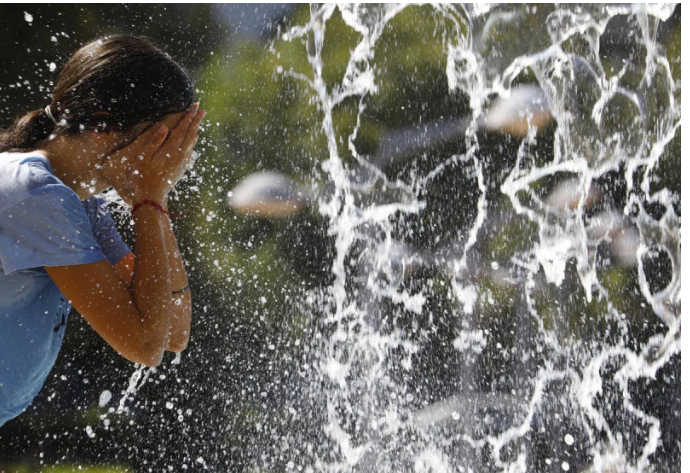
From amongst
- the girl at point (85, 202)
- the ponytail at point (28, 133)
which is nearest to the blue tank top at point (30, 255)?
the girl at point (85, 202)

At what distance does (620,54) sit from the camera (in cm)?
333

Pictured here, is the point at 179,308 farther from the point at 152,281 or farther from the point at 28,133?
the point at 28,133

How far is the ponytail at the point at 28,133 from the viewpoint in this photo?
3.74ft

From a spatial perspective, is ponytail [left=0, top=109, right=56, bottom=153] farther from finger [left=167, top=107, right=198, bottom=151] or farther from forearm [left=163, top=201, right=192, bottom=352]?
forearm [left=163, top=201, right=192, bottom=352]

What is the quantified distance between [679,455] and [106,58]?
3349 millimetres

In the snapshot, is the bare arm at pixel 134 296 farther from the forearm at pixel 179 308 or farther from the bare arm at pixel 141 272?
the forearm at pixel 179 308

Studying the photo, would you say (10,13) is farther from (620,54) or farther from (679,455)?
(679,455)

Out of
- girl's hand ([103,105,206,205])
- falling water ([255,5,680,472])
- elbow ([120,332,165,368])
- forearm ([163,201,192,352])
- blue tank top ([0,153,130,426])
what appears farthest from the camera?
falling water ([255,5,680,472])

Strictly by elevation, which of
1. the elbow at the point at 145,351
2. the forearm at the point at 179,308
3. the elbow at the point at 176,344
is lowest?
the elbow at the point at 176,344

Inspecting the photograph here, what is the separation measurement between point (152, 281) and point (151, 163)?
0.26m

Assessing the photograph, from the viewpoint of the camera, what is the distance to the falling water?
10.8 feet

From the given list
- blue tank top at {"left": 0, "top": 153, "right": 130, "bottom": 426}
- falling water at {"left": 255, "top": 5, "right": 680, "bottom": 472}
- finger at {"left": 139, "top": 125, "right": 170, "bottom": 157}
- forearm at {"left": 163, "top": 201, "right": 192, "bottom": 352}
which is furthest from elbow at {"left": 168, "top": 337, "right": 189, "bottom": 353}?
falling water at {"left": 255, "top": 5, "right": 680, "bottom": 472}

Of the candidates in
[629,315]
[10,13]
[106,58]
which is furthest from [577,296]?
[10,13]
